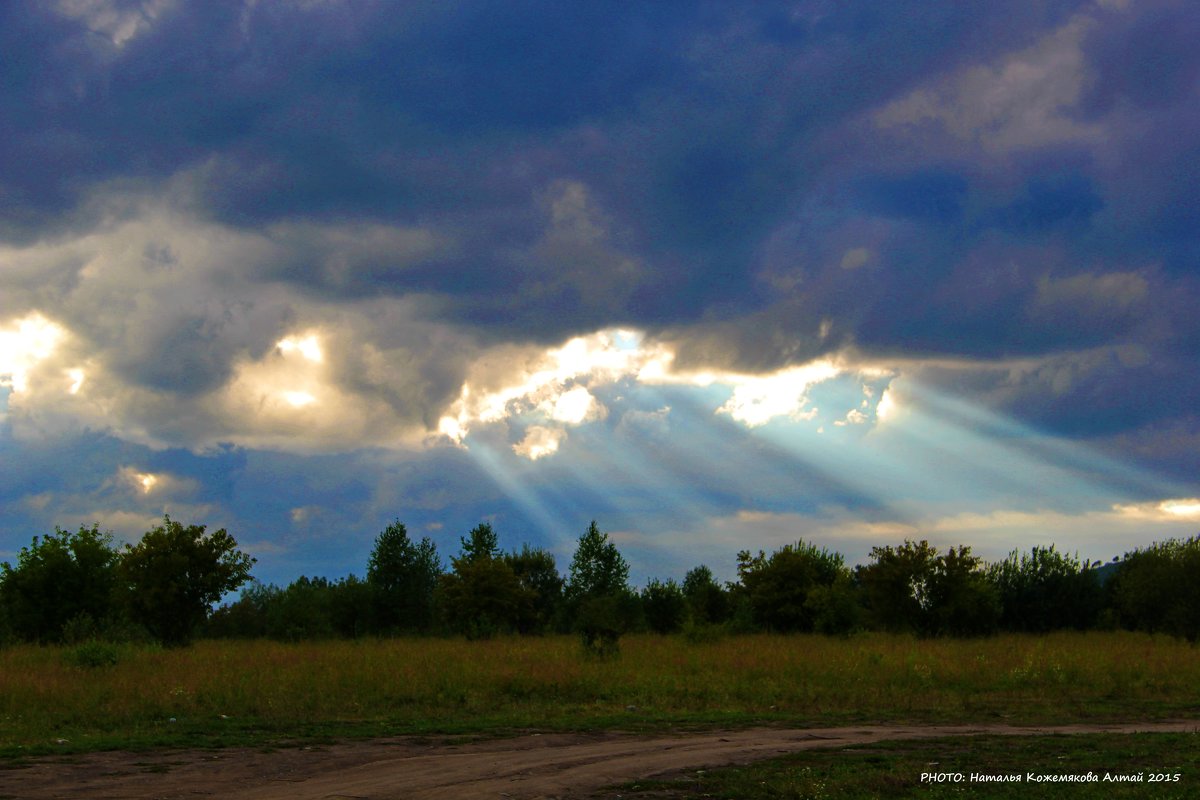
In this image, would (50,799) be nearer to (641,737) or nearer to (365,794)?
(365,794)

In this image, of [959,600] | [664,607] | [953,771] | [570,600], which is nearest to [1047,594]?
[959,600]

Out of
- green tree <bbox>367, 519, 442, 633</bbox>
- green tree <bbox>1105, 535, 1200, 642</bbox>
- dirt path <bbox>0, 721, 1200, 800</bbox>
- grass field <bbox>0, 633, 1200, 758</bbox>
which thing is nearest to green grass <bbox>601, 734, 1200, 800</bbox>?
dirt path <bbox>0, 721, 1200, 800</bbox>

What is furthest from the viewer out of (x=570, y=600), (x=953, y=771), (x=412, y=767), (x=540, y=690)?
(x=570, y=600)

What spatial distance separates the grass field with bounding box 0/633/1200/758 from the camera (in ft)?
59.9

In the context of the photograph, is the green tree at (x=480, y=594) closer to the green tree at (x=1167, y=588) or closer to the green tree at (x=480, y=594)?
the green tree at (x=480, y=594)

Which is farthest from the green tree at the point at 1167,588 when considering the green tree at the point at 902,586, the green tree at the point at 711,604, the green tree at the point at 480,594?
the green tree at the point at 480,594

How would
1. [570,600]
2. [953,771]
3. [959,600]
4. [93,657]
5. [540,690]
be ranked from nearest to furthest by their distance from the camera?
1. [953,771]
2. [540,690]
3. [93,657]
4. [959,600]
5. [570,600]

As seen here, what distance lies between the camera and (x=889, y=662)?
27875 mm

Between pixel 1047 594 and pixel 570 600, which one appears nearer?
pixel 1047 594

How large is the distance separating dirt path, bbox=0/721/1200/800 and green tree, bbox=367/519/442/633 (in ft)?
142

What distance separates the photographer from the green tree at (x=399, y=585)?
192ft

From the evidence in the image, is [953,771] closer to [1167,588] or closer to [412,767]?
[412,767]

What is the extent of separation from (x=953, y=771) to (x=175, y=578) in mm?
30281

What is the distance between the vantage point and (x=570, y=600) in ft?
213
